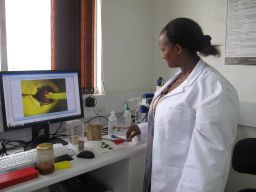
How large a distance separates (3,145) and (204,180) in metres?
1.12

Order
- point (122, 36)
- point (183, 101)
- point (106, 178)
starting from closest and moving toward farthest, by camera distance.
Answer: point (183, 101)
point (106, 178)
point (122, 36)

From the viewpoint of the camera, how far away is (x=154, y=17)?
2.51 m

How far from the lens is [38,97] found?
60.7 inches

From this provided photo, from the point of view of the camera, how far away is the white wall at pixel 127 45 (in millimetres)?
2191

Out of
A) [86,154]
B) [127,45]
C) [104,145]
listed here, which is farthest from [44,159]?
[127,45]

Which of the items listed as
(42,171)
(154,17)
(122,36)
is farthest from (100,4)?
(42,171)

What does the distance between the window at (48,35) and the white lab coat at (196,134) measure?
0.97m

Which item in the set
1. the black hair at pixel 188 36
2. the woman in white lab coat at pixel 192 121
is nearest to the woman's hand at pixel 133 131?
the woman in white lab coat at pixel 192 121

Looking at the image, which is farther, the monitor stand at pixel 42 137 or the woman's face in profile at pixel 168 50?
the monitor stand at pixel 42 137

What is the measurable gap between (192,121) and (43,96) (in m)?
0.90

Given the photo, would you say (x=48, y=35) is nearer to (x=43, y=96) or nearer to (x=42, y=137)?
(x=43, y=96)

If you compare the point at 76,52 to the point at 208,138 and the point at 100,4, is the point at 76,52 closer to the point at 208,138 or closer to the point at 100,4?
the point at 100,4

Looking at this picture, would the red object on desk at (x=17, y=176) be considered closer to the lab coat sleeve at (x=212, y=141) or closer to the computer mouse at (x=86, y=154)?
the computer mouse at (x=86, y=154)

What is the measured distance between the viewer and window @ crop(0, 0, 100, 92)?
1759mm
